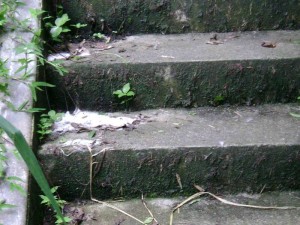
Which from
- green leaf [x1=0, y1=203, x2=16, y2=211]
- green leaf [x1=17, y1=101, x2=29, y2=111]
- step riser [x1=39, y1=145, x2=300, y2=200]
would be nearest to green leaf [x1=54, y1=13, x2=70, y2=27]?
green leaf [x1=17, y1=101, x2=29, y2=111]

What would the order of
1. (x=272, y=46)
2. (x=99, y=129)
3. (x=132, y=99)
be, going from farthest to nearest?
(x=272, y=46) → (x=132, y=99) → (x=99, y=129)

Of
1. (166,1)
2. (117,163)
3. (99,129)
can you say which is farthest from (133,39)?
(117,163)

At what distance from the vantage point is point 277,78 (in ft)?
6.04

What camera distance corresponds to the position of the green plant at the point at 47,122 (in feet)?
5.30

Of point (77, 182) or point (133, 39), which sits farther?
point (133, 39)

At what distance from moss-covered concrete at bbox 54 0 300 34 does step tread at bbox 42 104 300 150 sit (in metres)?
0.50

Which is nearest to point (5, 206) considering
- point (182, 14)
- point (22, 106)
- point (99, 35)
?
point (22, 106)

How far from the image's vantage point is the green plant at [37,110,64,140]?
1.61 m

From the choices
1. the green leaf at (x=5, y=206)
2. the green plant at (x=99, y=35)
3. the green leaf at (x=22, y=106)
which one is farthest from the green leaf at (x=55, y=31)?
the green leaf at (x=5, y=206)

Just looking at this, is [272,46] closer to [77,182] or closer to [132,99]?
[132,99]

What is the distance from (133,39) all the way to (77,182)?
0.82 m

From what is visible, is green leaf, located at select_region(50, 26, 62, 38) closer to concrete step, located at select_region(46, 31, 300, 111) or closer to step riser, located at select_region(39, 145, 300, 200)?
concrete step, located at select_region(46, 31, 300, 111)

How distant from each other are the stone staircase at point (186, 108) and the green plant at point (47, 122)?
0.03 meters

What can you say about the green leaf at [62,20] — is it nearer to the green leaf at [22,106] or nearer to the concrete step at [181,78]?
the concrete step at [181,78]
